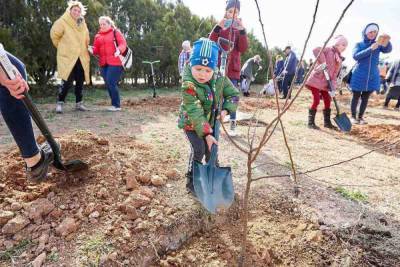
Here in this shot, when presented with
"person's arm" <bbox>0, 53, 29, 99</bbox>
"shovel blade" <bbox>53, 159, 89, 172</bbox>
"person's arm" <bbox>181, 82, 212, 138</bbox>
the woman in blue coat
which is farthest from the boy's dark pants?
the woman in blue coat

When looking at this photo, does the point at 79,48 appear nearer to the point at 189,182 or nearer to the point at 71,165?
the point at 71,165

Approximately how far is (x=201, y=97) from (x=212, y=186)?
64 centimetres

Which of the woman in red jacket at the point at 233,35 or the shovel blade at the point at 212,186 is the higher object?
the woman in red jacket at the point at 233,35

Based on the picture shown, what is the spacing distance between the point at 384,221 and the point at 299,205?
61 centimetres

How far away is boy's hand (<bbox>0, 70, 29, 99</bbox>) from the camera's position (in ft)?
6.16

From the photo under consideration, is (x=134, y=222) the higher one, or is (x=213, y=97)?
(x=213, y=97)

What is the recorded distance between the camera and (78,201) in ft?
7.45

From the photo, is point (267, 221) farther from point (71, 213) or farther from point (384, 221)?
point (71, 213)

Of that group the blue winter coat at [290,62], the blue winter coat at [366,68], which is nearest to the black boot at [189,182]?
the blue winter coat at [366,68]

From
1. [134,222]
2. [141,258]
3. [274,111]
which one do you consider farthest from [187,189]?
[274,111]

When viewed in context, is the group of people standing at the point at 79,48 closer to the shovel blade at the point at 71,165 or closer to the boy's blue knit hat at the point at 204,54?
the shovel blade at the point at 71,165

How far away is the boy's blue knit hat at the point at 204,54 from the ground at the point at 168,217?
621mm

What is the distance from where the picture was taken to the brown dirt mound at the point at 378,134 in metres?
4.82

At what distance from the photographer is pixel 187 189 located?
2.56 m
